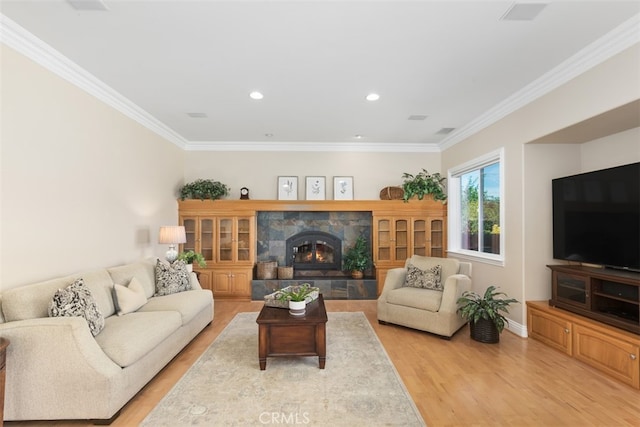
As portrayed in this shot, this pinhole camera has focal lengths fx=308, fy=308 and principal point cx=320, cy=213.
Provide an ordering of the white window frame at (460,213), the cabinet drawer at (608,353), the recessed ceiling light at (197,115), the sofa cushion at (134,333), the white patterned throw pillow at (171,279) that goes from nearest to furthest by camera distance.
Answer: the sofa cushion at (134,333)
the cabinet drawer at (608,353)
the white patterned throw pillow at (171,279)
the white window frame at (460,213)
the recessed ceiling light at (197,115)

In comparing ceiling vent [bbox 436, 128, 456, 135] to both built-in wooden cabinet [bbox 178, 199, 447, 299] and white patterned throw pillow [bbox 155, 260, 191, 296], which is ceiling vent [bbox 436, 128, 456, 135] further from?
white patterned throw pillow [bbox 155, 260, 191, 296]

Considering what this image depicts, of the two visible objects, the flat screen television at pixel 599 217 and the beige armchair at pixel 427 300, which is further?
the beige armchair at pixel 427 300

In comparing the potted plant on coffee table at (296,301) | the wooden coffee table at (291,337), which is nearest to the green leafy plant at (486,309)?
the wooden coffee table at (291,337)

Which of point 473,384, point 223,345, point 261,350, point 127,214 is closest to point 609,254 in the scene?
point 473,384

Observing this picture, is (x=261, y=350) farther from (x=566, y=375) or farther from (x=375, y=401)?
(x=566, y=375)

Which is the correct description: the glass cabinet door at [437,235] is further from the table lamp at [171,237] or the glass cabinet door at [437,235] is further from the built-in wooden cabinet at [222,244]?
the table lamp at [171,237]

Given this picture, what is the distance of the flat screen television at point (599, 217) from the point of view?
2.82 m

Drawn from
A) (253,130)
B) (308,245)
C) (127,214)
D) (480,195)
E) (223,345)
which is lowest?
(223,345)

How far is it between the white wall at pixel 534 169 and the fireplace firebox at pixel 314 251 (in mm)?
2743

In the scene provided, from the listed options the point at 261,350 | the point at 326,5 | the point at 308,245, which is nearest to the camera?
the point at 326,5

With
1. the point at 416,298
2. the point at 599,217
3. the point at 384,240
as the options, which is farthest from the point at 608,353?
the point at 384,240

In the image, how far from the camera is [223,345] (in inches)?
137

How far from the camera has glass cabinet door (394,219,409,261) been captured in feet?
19.0

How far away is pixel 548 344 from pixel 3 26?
19.1 ft
